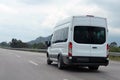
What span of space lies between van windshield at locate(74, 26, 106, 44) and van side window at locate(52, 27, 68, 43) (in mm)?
777

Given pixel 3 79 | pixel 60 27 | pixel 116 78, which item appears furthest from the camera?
pixel 60 27

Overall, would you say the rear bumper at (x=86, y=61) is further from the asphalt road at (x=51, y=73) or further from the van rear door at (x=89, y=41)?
the asphalt road at (x=51, y=73)

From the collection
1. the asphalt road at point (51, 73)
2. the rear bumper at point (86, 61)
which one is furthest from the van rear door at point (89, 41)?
the asphalt road at point (51, 73)

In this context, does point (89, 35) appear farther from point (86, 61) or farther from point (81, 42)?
point (86, 61)

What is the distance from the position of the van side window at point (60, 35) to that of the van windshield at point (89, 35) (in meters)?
0.78

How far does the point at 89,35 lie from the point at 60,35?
92.4 inches

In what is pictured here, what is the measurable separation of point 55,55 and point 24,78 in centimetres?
703

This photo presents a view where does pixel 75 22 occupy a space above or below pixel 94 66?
above

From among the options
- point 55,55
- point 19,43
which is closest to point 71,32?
point 55,55

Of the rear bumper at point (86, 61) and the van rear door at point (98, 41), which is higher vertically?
the van rear door at point (98, 41)

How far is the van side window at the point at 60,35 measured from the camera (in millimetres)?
19597

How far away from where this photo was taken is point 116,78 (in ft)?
51.2

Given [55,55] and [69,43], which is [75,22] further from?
[55,55]

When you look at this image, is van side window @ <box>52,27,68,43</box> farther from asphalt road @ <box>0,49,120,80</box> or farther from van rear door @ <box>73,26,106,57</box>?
asphalt road @ <box>0,49,120,80</box>
